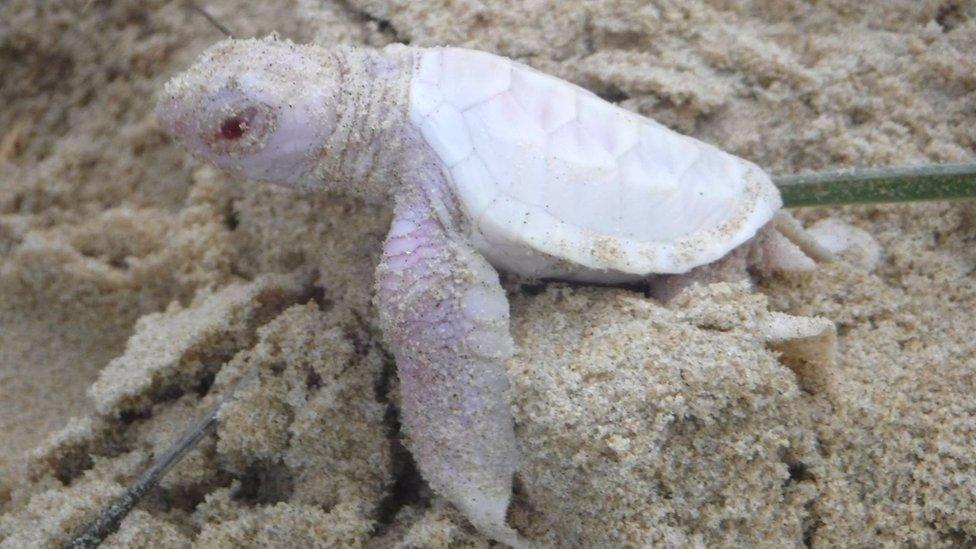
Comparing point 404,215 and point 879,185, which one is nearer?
point 404,215

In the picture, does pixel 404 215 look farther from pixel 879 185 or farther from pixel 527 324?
pixel 879 185

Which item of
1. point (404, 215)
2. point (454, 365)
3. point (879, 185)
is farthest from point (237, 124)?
point (879, 185)

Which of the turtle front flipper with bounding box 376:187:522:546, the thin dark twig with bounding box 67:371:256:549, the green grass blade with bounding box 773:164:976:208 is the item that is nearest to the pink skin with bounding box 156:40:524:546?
the turtle front flipper with bounding box 376:187:522:546

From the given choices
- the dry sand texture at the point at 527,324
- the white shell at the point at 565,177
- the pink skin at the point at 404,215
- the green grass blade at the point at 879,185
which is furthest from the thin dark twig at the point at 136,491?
the green grass blade at the point at 879,185

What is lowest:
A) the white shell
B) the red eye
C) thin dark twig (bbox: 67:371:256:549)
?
thin dark twig (bbox: 67:371:256:549)

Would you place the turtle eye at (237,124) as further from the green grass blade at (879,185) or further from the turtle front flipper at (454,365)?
the green grass blade at (879,185)

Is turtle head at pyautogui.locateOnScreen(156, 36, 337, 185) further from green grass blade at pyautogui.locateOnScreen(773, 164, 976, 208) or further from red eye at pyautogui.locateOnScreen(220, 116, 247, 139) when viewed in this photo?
green grass blade at pyautogui.locateOnScreen(773, 164, 976, 208)
